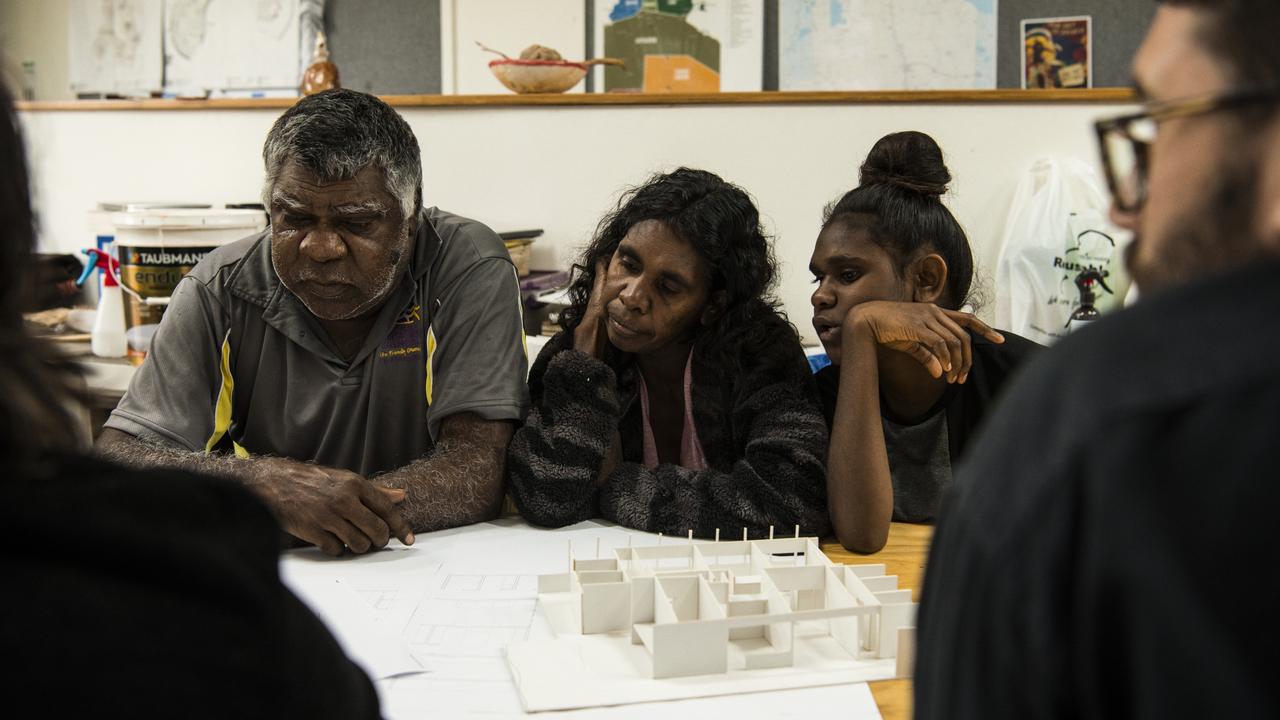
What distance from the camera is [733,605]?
1167mm

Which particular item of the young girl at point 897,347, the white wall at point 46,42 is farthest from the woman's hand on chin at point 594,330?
the white wall at point 46,42

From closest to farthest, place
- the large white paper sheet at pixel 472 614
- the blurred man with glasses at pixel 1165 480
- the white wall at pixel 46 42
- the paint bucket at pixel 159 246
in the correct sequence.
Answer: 1. the blurred man with glasses at pixel 1165 480
2. the large white paper sheet at pixel 472 614
3. the paint bucket at pixel 159 246
4. the white wall at pixel 46 42

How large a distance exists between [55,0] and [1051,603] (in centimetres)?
524

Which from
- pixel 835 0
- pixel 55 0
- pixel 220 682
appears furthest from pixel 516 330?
pixel 55 0

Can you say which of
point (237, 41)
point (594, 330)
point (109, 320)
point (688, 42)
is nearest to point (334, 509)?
point (594, 330)

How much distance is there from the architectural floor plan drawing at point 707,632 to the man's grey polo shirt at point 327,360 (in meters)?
0.60

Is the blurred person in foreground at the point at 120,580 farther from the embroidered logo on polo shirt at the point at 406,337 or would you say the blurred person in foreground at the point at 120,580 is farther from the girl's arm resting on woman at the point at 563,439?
the embroidered logo on polo shirt at the point at 406,337

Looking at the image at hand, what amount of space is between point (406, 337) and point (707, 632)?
3.14 feet

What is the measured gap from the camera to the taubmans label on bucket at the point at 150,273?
2438 millimetres

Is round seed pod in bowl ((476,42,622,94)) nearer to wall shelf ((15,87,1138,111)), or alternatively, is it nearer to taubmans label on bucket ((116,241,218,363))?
wall shelf ((15,87,1138,111))

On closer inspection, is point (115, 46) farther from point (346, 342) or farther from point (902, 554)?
point (902, 554)

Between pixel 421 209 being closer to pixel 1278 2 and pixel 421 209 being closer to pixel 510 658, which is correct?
pixel 510 658

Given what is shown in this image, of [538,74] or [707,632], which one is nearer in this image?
[707,632]

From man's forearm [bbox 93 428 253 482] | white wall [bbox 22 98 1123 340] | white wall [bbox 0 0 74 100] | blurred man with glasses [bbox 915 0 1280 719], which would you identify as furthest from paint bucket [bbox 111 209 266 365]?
white wall [bbox 0 0 74 100]
